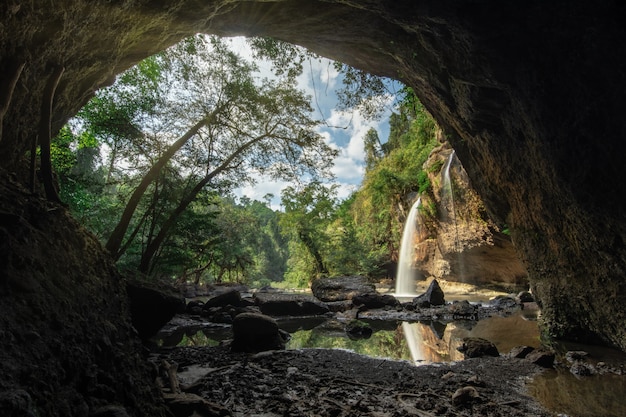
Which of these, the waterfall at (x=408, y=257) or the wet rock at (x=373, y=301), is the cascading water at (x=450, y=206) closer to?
the waterfall at (x=408, y=257)

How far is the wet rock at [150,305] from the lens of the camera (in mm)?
7633

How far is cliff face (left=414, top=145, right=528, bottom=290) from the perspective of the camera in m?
19.2

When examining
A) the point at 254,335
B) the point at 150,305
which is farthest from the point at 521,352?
the point at 150,305

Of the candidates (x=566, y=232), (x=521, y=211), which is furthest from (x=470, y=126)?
(x=566, y=232)

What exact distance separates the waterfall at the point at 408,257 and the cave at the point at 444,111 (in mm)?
15747

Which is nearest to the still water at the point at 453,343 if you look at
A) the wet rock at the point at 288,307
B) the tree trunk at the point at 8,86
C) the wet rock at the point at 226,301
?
the wet rock at the point at 288,307

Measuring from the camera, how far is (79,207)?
1092 cm

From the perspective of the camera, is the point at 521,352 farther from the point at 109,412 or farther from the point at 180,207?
the point at 180,207

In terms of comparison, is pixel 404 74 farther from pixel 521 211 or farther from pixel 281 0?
pixel 521 211

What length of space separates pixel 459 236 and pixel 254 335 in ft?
56.7

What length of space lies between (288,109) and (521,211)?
9.31 m

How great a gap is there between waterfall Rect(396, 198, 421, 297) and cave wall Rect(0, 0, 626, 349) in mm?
16132

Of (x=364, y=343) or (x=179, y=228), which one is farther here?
(x=179, y=228)

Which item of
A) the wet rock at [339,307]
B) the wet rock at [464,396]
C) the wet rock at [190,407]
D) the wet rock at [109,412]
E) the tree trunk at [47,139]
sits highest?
the tree trunk at [47,139]
